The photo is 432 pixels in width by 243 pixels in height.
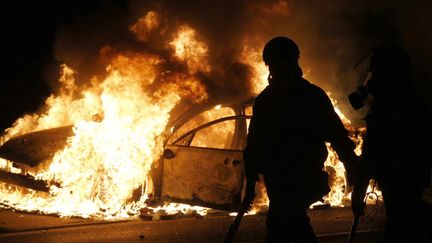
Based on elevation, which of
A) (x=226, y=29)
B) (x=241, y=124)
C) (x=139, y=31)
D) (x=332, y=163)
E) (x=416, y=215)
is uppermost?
(x=226, y=29)

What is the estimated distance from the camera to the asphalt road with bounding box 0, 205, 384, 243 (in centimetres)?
593

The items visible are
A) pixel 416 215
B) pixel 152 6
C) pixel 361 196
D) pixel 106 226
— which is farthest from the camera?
pixel 152 6

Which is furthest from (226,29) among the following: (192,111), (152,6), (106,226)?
(106,226)

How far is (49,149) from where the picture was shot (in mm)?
7832

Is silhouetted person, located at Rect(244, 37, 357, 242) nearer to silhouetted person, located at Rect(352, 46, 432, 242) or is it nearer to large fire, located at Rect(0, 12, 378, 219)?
silhouetted person, located at Rect(352, 46, 432, 242)

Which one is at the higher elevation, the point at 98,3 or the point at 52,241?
the point at 98,3

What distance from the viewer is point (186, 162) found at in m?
7.24

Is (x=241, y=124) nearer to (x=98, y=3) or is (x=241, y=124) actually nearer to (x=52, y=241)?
(x=52, y=241)

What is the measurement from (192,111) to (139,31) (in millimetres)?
3458

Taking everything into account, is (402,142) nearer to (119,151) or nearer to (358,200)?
(358,200)

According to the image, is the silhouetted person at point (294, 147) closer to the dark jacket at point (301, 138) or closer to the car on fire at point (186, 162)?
the dark jacket at point (301, 138)

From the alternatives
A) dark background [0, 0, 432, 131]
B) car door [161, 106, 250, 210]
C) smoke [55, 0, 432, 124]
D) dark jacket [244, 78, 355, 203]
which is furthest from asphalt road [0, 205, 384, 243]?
dark background [0, 0, 432, 131]

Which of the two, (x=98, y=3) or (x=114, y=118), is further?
(x=98, y=3)

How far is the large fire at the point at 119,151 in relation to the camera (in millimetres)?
7555
